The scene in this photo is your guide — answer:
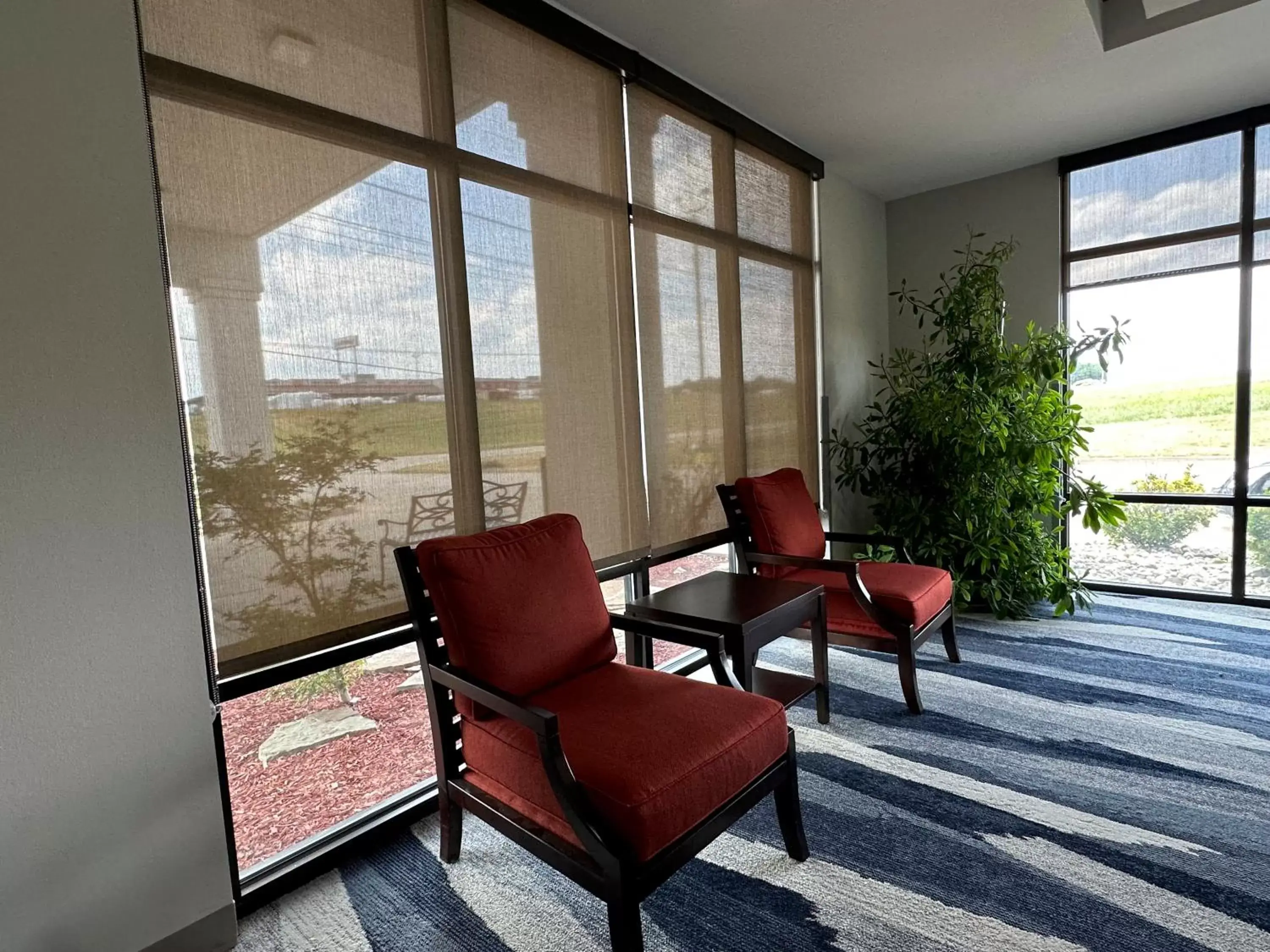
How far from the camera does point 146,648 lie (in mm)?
1564

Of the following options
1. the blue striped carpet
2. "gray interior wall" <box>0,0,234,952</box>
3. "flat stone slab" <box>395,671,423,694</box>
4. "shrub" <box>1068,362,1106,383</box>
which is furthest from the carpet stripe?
"shrub" <box>1068,362,1106,383</box>

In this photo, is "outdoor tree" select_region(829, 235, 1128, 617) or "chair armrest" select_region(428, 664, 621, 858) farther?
"outdoor tree" select_region(829, 235, 1128, 617)

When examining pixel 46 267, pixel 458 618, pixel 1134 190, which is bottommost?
pixel 458 618

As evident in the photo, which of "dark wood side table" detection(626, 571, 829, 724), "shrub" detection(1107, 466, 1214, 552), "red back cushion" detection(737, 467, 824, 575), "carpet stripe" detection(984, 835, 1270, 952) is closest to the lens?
"carpet stripe" detection(984, 835, 1270, 952)

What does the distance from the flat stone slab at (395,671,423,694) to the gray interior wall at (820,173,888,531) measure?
9.90 feet

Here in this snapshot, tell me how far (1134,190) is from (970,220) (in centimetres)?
91

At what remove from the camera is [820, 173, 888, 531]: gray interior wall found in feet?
14.3

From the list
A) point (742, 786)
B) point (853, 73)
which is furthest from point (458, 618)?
point (853, 73)

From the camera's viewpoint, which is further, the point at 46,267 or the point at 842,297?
the point at 842,297

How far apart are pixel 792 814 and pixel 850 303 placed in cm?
362

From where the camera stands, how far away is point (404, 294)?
2.07 m

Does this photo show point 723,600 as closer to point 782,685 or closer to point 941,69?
point 782,685

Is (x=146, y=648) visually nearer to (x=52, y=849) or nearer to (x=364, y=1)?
(x=52, y=849)

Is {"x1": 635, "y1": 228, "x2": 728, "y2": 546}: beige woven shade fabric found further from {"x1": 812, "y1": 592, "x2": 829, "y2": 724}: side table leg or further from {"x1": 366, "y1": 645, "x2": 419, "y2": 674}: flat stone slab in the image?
{"x1": 366, "y1": 645, "x2": 419, "y2": 674}: flat stone slab
